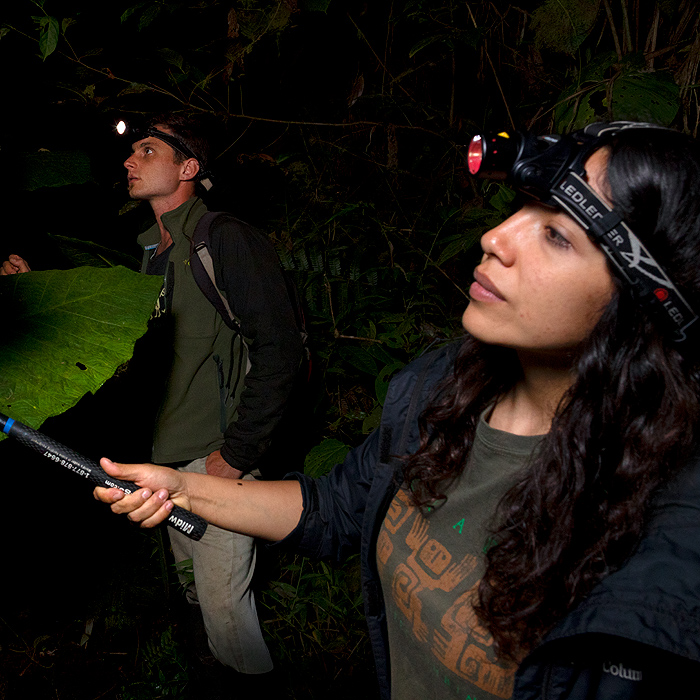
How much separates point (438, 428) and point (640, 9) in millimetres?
2992

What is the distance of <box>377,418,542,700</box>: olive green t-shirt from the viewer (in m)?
1.13

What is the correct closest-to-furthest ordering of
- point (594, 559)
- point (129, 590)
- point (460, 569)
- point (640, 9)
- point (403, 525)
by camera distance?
point (594, 559) → point (460, 569) → point (403, 525) → point (640, 9) → point (129, 590)

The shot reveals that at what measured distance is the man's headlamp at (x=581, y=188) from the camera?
0.95 meters

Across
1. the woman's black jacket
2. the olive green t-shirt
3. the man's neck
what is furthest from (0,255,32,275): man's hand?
the woman's black jacket

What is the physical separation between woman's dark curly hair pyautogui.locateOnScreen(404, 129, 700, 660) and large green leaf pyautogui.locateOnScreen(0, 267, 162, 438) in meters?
1.12

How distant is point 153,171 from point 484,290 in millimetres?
2267

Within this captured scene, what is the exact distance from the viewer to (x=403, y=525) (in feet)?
4.41

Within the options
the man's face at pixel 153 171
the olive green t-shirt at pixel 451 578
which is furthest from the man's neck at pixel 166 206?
the olive green t-shirt at pixel 451 578

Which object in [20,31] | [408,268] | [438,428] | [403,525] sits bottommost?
[408,268]

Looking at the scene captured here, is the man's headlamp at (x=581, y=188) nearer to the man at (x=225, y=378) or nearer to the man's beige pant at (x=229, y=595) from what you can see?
the man at (x=225, y=378)

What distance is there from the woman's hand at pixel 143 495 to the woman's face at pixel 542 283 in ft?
2.84

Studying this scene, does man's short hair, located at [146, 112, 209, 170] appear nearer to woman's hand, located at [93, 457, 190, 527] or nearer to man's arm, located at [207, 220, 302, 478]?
man's arm, located at [207, 220, 302, 478]

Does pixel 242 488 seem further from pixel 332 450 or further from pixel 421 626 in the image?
pixel 332 450

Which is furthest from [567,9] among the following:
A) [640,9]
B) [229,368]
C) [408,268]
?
[229,368]
